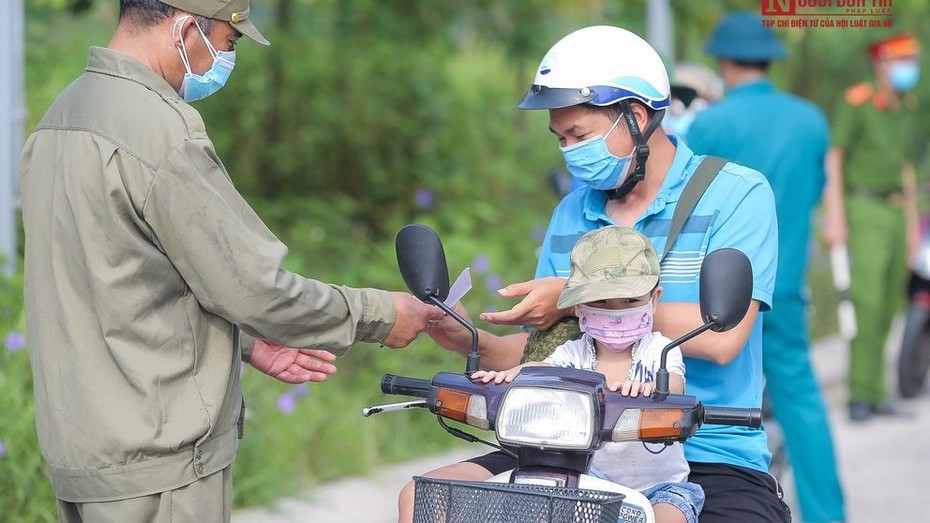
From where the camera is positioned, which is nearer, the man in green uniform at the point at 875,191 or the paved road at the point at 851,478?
the paved road at the point at 851,478

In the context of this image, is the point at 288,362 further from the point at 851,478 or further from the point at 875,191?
the point at 875,191

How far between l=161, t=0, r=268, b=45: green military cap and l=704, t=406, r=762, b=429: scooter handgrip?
Result: 1.38 meters

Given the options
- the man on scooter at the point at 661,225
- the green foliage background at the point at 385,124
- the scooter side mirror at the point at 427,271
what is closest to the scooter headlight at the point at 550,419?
the scooter side mirror at the point at 427,271

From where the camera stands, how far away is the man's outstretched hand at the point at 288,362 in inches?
139

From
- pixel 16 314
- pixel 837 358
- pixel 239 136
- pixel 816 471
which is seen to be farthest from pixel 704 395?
pixel 239 136

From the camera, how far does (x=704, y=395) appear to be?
11.1ft

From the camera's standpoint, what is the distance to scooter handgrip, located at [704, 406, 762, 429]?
9.48 ft

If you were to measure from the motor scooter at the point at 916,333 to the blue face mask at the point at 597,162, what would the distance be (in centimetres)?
626

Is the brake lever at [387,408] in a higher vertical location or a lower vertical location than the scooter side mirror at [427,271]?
lower

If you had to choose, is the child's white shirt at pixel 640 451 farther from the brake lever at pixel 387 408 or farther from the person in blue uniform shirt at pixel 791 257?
the person in blue uniform shirt at pixel 791 257

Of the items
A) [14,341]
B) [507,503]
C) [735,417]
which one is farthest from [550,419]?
[14,341]

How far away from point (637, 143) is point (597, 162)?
0.37ft

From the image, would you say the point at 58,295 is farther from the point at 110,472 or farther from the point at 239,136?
the point at 239,136

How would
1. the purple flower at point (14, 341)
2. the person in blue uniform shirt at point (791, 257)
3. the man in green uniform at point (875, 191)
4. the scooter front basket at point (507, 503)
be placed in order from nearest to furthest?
the scooter front basket at point (507, 503)
the purple flower at point (14, 341)
the person in blue uniform shirt at point (791, 257)
the man in green uniform at point (875, 191)
